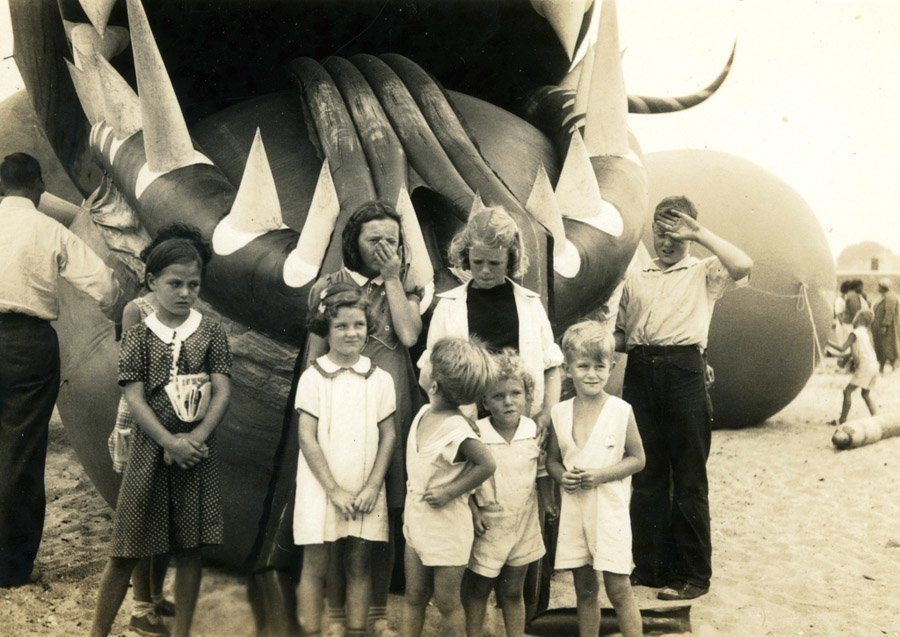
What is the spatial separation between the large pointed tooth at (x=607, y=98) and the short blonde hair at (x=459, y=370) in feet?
4.40

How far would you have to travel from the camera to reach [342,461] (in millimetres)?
2758

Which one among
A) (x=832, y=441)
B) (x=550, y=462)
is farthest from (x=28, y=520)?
(x=832, y=441)

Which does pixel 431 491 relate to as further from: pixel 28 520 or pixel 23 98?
pixel 23 98

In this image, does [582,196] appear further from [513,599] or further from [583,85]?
[513,599]

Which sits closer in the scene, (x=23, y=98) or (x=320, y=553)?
(x=320, y=553)

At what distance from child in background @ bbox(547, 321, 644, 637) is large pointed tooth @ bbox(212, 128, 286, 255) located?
1003mm

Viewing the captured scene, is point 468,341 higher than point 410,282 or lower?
lower

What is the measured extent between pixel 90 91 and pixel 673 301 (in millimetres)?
2324

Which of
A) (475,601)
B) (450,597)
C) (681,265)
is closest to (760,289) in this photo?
(681,265)

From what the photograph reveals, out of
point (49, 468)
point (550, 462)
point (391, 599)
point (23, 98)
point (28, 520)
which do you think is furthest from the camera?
point (49, 468)

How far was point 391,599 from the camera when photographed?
341 centimetres

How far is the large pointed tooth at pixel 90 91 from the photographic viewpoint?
351 cm

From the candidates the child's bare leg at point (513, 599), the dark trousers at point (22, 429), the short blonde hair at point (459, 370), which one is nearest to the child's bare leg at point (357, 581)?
the child's bare leg at point (513, 599)

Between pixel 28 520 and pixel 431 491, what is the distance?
6.14 feet
